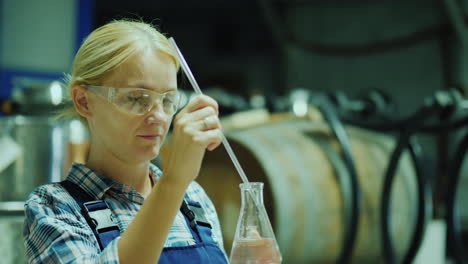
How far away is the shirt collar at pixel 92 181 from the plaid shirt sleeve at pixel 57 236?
6 cm

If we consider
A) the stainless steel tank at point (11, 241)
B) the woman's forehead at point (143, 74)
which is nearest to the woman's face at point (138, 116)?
the woman's forehead at point (143, 74)

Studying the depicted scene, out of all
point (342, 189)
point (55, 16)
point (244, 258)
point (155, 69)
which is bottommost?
point (342, 189)

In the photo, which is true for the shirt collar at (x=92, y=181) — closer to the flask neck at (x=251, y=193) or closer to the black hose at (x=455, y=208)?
the flask neck at (x=251, y=193)

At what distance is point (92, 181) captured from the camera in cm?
103

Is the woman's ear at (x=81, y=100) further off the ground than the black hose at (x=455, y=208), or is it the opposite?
the woman's ear at (x=81, y=100)

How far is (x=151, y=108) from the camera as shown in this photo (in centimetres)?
96

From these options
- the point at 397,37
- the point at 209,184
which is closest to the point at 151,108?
→ the point at 209,184

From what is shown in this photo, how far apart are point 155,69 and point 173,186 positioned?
0.76 ft

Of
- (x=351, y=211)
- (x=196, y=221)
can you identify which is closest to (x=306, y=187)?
(x=351, y=211)

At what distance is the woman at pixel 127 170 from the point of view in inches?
33.0

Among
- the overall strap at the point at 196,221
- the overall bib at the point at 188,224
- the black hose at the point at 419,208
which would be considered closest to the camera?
the overall bib at the point at 188,224

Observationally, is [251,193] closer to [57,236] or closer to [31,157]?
[57,236]

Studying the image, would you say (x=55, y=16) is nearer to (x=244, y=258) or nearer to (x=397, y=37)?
(x=397, y=37)

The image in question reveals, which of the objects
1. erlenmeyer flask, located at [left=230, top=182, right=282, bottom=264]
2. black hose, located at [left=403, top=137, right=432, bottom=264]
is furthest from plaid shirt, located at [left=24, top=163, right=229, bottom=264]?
black hose, located at [left=403, top=137, right=432, bottom=264]
